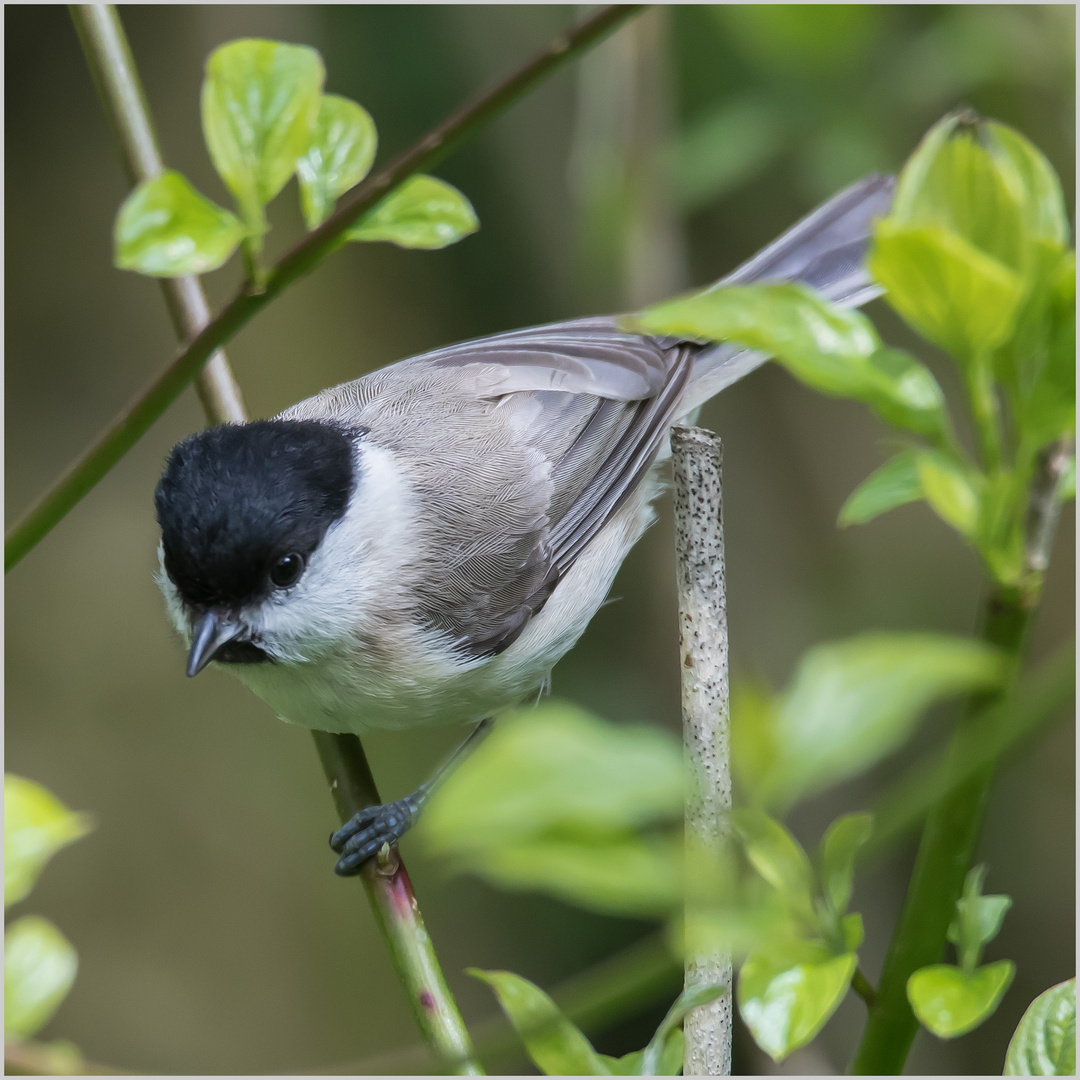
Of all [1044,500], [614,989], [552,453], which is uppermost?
[1044,500]

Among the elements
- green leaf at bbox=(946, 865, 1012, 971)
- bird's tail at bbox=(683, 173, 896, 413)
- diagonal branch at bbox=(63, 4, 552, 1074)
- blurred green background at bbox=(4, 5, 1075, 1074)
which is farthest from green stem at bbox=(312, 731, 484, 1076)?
blurred green background at bbox=(4, 5, 1075, 1074)

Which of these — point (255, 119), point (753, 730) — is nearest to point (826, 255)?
point (255, 119)

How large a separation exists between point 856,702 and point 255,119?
64 centimetres

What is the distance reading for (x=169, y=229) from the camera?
863 millimetres

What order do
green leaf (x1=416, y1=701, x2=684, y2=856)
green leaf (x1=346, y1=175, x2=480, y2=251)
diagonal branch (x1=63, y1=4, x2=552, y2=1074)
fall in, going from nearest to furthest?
green leaf (x1=416, y1=701, x2=684, y2=856) → green leaf (x1=346, y1=175, x2=480, y2=251) → diagonal branch (x1=63, y1=4, x2=552, y2=1074)

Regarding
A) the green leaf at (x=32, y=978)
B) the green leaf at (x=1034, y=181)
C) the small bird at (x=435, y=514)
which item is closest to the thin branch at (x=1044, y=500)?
the green leaf at (x=1034, y=181)

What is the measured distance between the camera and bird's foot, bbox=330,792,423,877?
5.42 feet

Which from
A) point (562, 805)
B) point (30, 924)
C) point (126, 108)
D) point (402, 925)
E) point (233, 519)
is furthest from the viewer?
point (233, 519)

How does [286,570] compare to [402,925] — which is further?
[286,570]

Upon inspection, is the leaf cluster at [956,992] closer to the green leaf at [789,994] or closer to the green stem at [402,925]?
the green leaf at [789,994]

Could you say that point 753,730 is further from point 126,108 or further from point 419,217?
point 126,108

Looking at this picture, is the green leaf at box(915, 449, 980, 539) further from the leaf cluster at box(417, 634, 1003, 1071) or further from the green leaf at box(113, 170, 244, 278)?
the green leaf at box(113, 170, 244, 278)

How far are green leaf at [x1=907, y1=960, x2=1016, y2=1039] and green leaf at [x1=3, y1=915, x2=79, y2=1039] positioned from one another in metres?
0.50

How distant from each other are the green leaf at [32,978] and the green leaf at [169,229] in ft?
1.57
